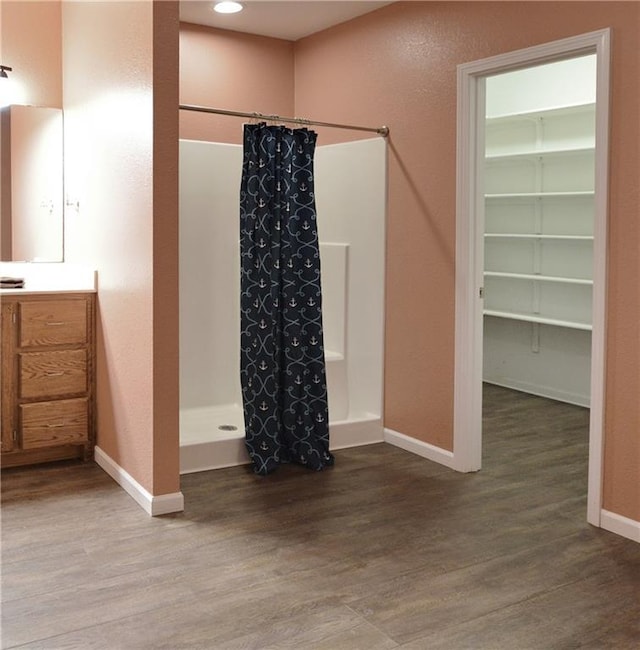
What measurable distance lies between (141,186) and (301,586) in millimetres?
1727

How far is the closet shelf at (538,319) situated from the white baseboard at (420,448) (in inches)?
68.9

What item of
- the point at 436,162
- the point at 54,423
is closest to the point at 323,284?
the point at 436,162

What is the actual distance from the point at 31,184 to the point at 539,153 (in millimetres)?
3391

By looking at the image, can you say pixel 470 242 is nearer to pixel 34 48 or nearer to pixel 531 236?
pixel 531 236

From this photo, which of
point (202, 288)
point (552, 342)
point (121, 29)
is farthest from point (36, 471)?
point (552, 342)

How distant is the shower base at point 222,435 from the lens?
3.96 meters

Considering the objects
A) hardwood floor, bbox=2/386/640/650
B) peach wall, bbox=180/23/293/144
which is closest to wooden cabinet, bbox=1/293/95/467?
hardwood floor, bbox=2/386/640/650

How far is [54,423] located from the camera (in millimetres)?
4047

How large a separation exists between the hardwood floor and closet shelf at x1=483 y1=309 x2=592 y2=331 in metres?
1.58

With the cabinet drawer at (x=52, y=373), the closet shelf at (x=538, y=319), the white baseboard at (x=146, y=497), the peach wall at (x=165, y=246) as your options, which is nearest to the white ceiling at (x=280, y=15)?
the peach wall at (x=165, y=246)

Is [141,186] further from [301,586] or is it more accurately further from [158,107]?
[301,586]

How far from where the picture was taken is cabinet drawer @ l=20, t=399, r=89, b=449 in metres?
3.98

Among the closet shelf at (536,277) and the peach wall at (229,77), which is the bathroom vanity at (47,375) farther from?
the closet shelf at (536,277)

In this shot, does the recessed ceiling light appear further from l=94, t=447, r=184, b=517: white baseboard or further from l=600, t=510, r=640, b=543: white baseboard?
l=600, t=510, r=640, b=543: white baseboard
